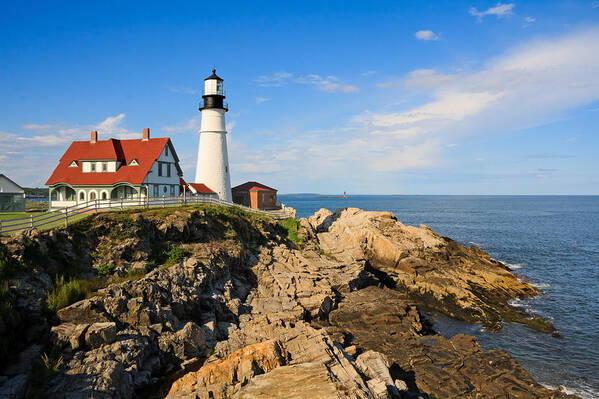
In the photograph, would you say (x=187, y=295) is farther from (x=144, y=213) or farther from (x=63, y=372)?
(x=144, y=213)

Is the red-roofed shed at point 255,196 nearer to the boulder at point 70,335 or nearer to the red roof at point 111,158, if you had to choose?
the red roof at point 111,158

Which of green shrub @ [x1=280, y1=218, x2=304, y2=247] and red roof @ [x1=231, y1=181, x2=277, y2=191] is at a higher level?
red roof @ [x1=231, y1=181, x2=277, y2=191]

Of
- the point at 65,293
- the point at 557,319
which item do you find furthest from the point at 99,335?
the point at 557,319

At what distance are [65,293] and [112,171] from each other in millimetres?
21067

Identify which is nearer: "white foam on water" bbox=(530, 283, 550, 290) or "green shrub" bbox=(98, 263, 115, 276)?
"green shrub" bbox=(98, 263, 115, 276)

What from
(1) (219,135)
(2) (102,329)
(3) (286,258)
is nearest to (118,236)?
(2) (102,329)

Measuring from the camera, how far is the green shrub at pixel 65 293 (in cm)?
1454

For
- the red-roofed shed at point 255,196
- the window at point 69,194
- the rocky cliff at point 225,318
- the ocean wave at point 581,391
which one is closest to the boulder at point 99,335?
the rocky cliff at point 225,318

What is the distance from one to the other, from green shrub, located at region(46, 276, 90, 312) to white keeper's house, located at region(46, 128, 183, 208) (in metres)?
16.2

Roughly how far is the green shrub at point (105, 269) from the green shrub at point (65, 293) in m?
1.52

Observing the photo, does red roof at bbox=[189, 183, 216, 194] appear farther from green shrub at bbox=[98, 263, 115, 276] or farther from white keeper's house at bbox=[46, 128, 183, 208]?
green shrub at bbox=[98, 263, 115, 276]

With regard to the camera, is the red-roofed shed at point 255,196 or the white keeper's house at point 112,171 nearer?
the white keeper's house at point 112,171

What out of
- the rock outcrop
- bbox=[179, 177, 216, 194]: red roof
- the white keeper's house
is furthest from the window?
the rock outcrop

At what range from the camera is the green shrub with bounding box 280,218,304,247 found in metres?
32.8
